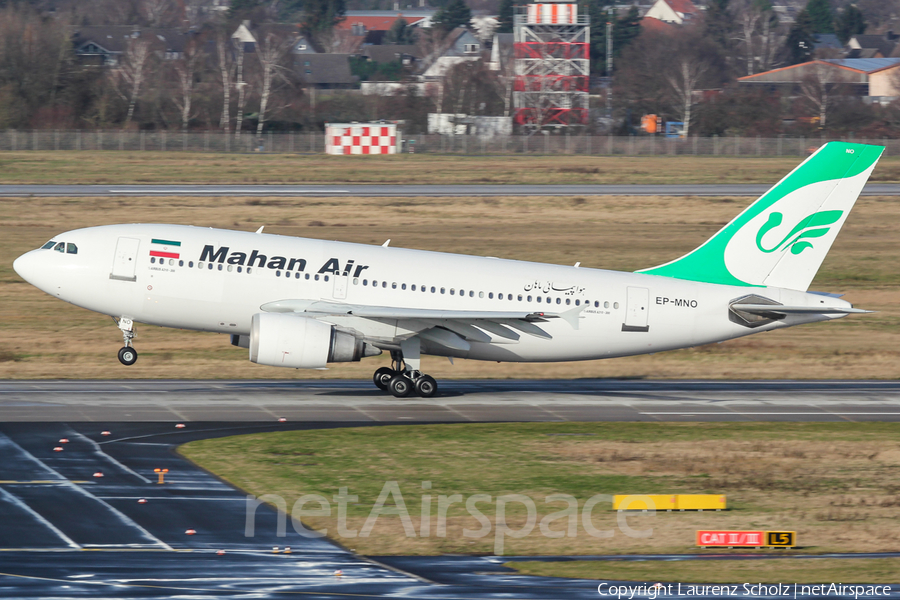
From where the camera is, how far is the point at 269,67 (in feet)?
476

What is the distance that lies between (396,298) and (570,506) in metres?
13.1

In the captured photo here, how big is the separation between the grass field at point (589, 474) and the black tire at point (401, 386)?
457cm

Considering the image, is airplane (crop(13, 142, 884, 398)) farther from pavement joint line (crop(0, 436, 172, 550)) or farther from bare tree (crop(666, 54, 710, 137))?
bare tree (crop(666, 54, 710, 137))

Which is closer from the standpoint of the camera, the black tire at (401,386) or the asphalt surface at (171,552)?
the asphalt surface at (171,552)

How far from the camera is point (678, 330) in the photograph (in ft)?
122

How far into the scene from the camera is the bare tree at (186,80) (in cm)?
13488

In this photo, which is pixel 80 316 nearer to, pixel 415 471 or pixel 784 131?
pixel 415 471

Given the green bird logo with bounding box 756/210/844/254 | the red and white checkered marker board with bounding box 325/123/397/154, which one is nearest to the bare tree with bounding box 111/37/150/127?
the red and white checkered marker board with bounding box 325/123/397/154

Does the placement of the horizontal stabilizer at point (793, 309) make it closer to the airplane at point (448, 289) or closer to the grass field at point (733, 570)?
the airplane at point (448, 289)

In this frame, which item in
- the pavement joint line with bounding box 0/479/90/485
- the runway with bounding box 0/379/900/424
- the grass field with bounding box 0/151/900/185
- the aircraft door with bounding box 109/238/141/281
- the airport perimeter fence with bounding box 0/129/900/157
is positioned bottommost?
the runway with bounding box 0/379/900/424

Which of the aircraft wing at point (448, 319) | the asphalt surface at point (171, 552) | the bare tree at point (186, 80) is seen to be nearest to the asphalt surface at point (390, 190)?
the aircraft wing at point (448, 319)

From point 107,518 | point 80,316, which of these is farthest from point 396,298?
point 80,316

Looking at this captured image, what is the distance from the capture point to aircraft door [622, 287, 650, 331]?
1454 inches

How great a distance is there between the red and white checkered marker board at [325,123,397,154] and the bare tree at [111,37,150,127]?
3173 centimetres
